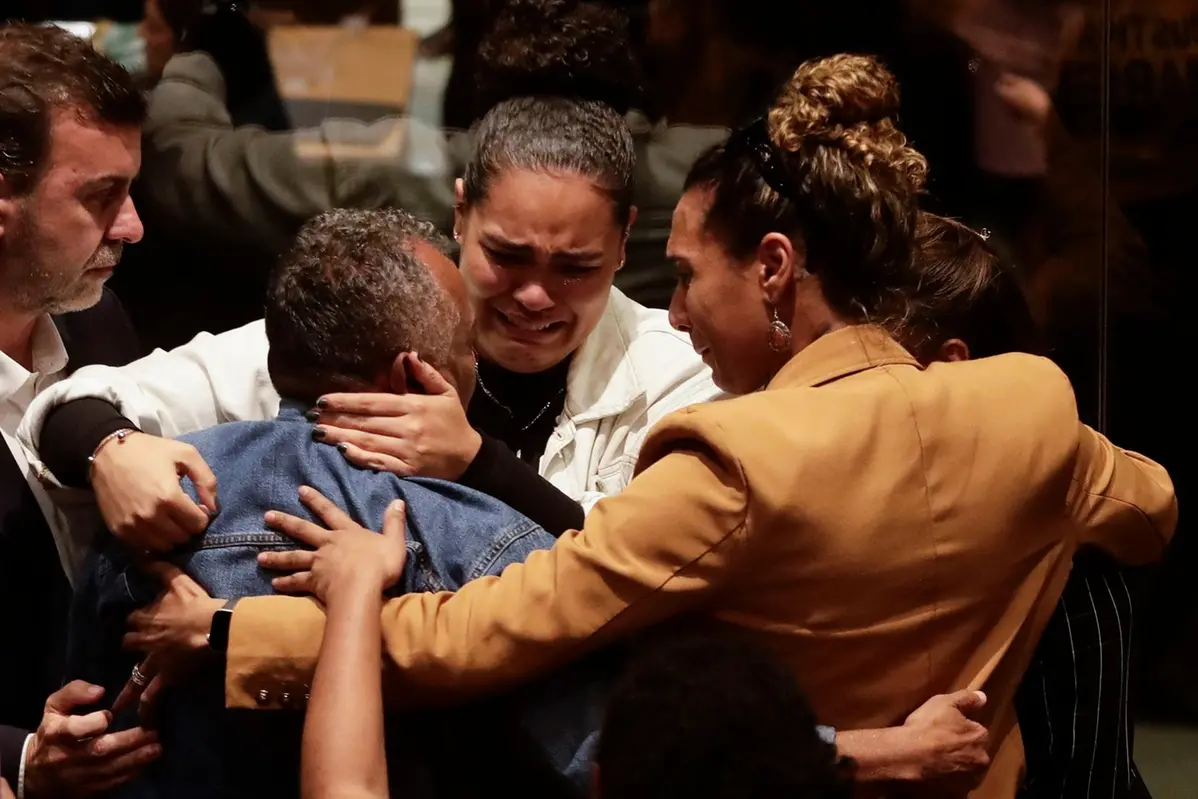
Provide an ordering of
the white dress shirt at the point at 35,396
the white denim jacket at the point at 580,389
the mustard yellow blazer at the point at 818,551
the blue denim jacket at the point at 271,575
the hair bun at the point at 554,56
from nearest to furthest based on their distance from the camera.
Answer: the mustard yellow blazer at the point at 818,551, the blue denim jacket at the point at 271,575, the white dress shirt at the point at 35,396, the white denim jacket at the point at 580,389, the hair bun at the point at 554,56

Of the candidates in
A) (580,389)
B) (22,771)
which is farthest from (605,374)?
(22,771)

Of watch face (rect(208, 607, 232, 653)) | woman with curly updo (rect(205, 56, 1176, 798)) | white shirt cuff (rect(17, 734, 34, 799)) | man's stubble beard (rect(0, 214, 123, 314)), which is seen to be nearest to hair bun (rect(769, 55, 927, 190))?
woman with curly updo (rect(205, 56, 1176, 798))

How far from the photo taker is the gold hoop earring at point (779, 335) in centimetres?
181

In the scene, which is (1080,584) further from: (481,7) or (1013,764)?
(481,7)

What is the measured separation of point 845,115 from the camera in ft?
5.83

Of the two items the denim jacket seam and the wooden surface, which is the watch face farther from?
the wooden surface

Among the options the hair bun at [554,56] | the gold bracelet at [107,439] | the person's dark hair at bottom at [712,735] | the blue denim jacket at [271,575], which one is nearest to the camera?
the person's dark hair at bottom at [712,735]

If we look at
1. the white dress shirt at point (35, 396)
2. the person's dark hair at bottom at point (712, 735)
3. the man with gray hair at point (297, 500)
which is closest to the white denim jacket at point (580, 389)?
the white dress shirt at point (35, 396)

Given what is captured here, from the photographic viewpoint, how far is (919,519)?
1.66 m

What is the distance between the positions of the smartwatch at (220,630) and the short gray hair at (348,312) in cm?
28

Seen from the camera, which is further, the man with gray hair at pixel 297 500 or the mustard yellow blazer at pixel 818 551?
the man with gray hair at pixel 297 500

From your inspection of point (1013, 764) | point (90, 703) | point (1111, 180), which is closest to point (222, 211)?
point (90, 703)

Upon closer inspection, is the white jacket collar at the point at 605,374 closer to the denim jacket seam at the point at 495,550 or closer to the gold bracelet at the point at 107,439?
the denim jacket seam at the point at 495,550

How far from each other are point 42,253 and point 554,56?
83 cm
